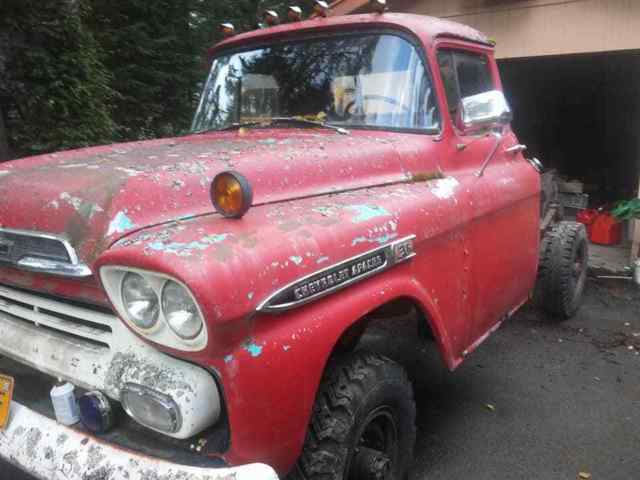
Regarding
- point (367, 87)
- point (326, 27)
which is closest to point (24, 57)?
point (326, 27)

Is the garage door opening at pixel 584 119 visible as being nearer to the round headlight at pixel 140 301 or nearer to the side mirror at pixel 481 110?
the side mirror at pixel 481 110

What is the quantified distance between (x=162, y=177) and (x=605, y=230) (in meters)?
6.58

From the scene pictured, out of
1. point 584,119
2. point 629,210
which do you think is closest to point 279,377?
point 629,210

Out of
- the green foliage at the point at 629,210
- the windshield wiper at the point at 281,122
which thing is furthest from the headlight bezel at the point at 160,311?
the green foliage at the point at 629,210

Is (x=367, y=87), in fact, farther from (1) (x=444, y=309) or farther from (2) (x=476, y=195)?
(1) (x=444, y=309)

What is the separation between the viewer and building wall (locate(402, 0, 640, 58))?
5.36 metres

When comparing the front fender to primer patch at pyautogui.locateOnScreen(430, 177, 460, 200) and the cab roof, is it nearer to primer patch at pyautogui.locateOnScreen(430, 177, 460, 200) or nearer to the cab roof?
primer patch at pyautogui.locateOnScreen(430, 177, 460, 200)

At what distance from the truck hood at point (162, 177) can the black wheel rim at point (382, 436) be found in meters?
0.94

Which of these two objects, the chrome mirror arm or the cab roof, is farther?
the chrome mirror arm

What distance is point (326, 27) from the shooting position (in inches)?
111

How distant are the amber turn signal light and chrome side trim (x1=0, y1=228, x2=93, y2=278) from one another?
1.50 feet

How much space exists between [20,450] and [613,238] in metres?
7.12

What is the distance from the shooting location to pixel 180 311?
145cm

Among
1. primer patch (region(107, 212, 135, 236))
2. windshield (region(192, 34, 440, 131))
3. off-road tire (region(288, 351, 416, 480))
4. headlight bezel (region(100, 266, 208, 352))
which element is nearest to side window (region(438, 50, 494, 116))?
windshield (region(192, 34, 440, 131))
